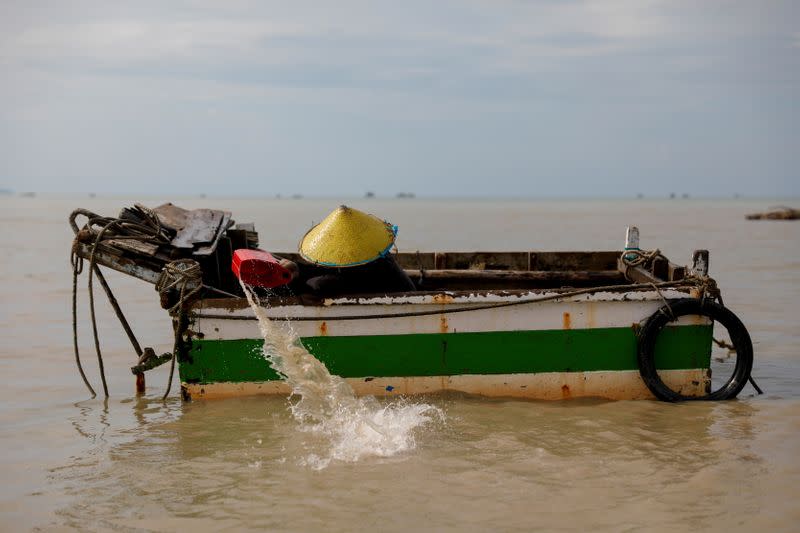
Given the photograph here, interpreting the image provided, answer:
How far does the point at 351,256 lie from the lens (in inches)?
264

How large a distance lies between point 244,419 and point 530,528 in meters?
2.83

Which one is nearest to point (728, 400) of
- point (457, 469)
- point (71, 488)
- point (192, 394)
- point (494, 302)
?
point (494, 302)

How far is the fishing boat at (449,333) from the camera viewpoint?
6.62m

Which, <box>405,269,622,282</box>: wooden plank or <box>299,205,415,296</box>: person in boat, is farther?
<box>405,269,622,282</box>: wooden plank

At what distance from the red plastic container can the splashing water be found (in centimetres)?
Result: 17

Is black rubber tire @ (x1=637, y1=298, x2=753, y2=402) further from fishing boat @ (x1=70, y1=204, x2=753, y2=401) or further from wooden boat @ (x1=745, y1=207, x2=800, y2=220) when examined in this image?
wooden boat @ (x1=745, y1=207, x2=800, y2=220)

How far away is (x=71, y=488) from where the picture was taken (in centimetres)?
546

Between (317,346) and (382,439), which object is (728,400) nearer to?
(382,439)

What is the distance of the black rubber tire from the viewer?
6637 millimetres

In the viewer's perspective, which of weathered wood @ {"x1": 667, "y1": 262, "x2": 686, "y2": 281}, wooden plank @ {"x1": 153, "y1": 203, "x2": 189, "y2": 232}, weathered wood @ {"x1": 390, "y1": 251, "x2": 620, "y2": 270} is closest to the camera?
wooden plank @ {"x1": 153, "y1": 203, "x2": 189, "y2": 232}

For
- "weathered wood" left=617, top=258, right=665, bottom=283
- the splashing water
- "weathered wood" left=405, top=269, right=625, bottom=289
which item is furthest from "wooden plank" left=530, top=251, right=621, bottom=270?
the splashing water

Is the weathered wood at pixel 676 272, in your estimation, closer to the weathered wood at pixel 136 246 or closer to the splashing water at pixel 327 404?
the splashing water at pixel 327 404

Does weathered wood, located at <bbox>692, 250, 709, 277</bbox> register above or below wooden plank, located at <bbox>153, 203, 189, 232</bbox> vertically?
below

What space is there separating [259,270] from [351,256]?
0.78 m
